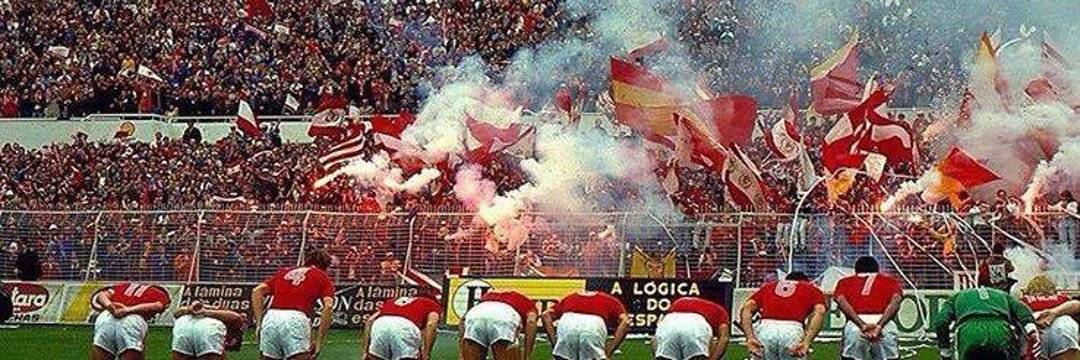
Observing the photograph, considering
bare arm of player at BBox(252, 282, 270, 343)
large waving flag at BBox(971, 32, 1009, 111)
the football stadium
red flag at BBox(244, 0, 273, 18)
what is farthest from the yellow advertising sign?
red flag at BBox(244, 0, 273, 18)

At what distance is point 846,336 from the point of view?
16.5 metres

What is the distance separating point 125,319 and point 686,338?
215 inches

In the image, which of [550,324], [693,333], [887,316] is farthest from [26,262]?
[887,316]

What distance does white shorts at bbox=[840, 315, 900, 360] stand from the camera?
16292mm

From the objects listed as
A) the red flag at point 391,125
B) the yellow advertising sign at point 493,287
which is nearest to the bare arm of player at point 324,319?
the yellow advertising sign at point 493,287

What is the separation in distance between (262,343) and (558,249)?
13.3 metres

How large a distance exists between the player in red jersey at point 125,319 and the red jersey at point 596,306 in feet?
13.0

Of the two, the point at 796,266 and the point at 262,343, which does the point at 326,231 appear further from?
the point at 262,343

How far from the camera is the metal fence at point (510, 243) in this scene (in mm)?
27062

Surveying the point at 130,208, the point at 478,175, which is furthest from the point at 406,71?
the point at 130,208

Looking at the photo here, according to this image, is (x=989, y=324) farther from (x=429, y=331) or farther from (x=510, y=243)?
(x=510, y=243)

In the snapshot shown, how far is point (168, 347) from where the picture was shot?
26188 mm

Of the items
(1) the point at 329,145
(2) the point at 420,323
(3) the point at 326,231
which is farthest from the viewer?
(1) the point at 329,145

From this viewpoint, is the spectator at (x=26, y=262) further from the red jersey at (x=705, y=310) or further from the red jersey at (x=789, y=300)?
the red jersey at (x=789, y=300)
